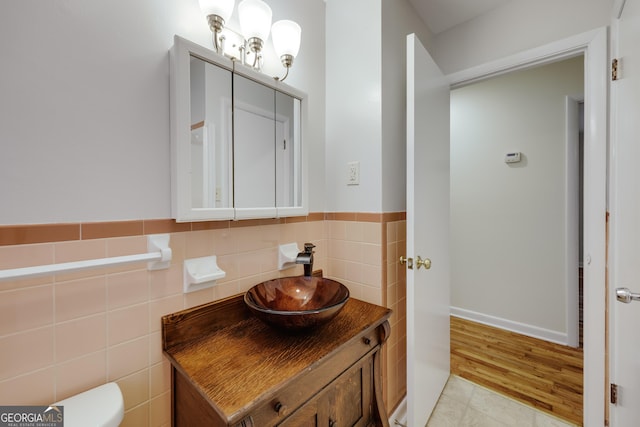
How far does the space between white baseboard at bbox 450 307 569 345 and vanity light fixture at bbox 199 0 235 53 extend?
3.05 metres

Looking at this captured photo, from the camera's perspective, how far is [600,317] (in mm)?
1292

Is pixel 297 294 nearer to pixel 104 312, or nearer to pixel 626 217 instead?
pixel 104 312

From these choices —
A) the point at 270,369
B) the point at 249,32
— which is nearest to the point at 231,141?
the point at 249,32

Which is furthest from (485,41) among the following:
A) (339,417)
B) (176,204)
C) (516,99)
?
(339,417)

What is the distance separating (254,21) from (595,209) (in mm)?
1783

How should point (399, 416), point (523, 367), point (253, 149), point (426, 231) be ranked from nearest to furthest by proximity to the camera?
point (253, 149) → point (426, 231) → point (399, 416) → point (523, 367)

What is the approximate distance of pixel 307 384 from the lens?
2.58ft

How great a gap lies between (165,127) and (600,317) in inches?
83.1

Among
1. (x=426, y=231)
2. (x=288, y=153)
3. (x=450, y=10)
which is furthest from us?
(x=450, y=10)

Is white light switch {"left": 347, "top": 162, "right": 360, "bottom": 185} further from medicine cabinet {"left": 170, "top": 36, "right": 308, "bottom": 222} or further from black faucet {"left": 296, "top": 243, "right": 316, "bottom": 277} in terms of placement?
black faucet {"left": 296, "top": 243, "right": 316, "bottom": 277}

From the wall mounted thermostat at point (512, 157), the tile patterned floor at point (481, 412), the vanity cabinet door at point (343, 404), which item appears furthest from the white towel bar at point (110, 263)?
the wall mounted thermostat at point (512, 157)

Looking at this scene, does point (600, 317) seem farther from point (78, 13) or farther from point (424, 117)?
point (78, 13)

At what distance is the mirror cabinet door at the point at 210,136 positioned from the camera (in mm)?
872

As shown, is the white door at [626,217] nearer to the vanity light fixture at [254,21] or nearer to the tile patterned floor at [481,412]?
the tile patterned floor at [481,412]
